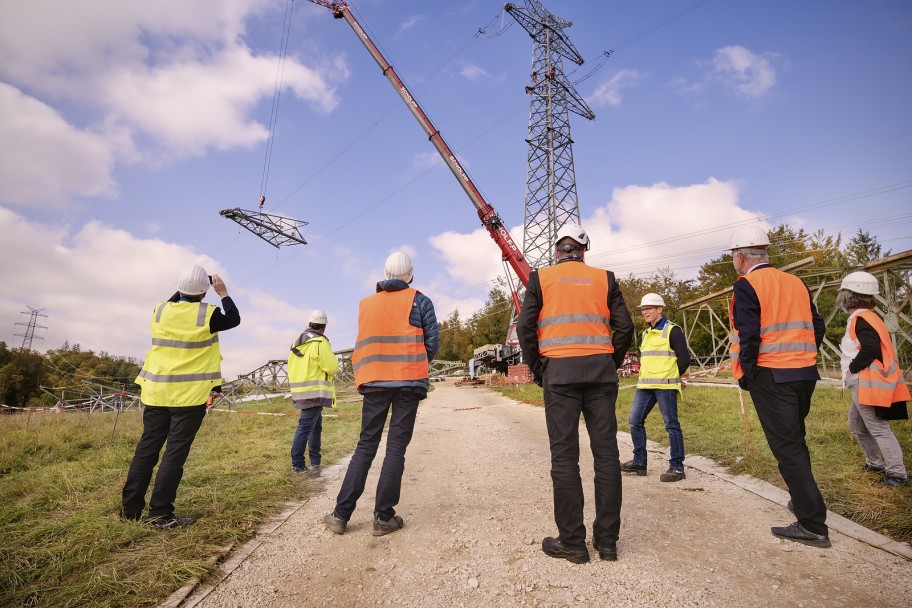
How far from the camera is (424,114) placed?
785 inches

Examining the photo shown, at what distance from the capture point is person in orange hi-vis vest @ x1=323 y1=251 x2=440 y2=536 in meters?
3.46

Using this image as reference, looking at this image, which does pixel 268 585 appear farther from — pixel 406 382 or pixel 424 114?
pixel 424 114

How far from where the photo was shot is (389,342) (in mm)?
3633

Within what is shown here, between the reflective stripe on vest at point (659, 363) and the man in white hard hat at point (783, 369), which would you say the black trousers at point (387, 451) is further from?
the reflective stripe on vest at point (659, 363)

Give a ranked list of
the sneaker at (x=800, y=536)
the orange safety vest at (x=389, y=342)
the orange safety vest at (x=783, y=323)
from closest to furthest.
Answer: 1. the sneaker at (x=800, y=536)
2. the orange safety vest at (x=783, y=323)
3. the orange safety vest at (x=389, y=342)

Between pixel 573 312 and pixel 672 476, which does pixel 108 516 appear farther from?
pixel 672 476

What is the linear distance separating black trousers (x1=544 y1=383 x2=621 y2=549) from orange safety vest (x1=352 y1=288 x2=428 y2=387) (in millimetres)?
1105

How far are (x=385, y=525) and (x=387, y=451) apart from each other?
0.53 m

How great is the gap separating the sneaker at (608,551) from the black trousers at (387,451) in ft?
4.86

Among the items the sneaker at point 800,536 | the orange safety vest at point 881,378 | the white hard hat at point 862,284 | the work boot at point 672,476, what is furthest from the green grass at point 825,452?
the white hard hat at point 862,284

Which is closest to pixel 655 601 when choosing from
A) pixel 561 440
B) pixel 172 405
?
pixel 561 440

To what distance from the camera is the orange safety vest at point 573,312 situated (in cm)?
306

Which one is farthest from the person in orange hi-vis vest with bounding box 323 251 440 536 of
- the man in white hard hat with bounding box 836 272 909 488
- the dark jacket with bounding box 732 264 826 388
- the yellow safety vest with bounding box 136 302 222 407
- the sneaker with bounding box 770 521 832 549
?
the man in white hard hat with bounding box 836 272 909 488

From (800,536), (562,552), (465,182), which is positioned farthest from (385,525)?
(465,182)
